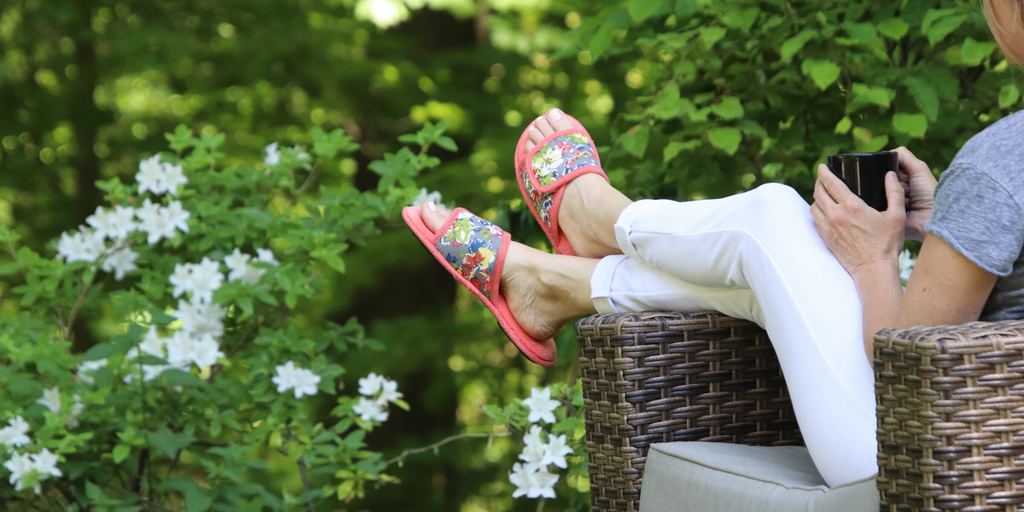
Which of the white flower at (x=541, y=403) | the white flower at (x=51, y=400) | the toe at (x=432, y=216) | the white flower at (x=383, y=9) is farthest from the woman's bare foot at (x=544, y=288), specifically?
the white flower at (x=383, y=9)

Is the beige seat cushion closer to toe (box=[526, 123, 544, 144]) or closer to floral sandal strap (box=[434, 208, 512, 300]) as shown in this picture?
floral sandal strap (box=[434, 208, 512, 300])

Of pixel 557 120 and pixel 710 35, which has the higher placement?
pixel 710 35

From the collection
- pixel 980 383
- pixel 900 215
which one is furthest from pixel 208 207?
pixel 980 383

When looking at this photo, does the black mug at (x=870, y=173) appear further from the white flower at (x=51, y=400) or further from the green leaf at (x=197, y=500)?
the white flower at (x=51, y=400)

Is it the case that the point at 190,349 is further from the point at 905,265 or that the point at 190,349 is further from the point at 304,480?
the point at 905,265

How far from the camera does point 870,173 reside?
129 cm

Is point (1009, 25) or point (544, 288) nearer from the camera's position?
point (1009, 25)

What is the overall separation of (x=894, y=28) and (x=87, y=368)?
6.02 ft

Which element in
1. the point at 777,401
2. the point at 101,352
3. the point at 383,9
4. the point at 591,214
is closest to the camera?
the point at 777,401

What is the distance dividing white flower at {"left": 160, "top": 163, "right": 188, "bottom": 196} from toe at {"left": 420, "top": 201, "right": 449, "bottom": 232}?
59cm

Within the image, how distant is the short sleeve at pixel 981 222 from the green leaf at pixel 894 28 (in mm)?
923

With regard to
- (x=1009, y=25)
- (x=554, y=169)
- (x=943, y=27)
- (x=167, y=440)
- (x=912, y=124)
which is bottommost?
(x=167, y=440)

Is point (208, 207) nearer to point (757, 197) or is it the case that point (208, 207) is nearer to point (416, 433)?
point (757, 197)

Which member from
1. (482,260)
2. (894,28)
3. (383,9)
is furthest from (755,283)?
(383,9)
